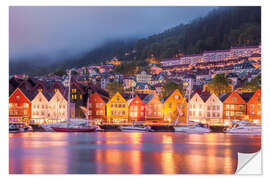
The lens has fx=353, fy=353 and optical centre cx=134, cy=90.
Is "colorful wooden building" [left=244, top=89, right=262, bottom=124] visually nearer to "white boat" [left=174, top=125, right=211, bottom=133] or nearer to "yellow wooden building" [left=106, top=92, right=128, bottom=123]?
"white boat" [left=174, top=125, right=211, bottom=133]

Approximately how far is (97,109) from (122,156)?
11563mm

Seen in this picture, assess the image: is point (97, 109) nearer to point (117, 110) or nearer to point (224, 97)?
point (117, 110)

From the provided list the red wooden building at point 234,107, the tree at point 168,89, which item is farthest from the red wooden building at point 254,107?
the tree at point 168,89

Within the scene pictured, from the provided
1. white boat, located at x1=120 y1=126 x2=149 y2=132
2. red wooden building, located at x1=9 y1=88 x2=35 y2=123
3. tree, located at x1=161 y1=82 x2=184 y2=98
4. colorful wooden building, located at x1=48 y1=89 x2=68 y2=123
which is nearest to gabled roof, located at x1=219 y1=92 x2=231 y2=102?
tree, located at x1=161 y1=82 x2=184 y2=98

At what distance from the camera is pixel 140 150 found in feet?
46.7

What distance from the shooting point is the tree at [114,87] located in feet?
90.8

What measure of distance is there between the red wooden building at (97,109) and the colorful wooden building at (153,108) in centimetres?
302

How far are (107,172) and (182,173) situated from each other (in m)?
2.10

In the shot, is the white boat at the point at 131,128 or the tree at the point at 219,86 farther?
the tree at the point at 219,86

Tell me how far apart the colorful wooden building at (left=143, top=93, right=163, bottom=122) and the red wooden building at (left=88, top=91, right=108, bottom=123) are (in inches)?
119

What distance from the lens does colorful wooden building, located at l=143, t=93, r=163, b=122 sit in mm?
24734

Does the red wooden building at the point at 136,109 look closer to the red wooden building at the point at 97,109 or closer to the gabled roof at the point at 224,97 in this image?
the red wooden building at the point at 97,109

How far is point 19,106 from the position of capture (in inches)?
791
